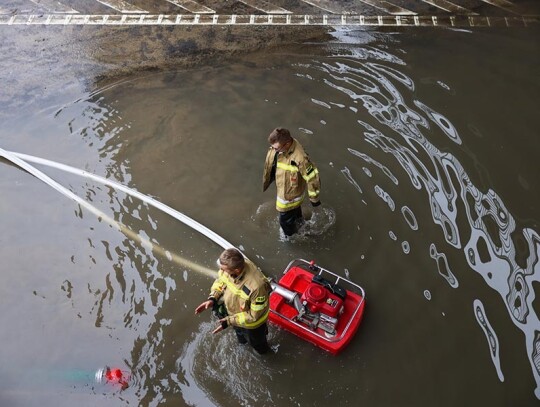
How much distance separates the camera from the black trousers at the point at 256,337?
593cm

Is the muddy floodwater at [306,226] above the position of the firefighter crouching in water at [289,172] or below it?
below

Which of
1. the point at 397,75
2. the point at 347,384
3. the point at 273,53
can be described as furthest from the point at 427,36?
the point at 347,384

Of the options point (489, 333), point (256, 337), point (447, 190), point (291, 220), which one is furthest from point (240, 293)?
point (447, 190)

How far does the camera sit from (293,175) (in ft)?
22.2

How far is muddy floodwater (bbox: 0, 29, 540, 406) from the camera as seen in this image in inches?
247

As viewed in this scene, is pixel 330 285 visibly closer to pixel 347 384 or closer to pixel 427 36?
pixel 347 384

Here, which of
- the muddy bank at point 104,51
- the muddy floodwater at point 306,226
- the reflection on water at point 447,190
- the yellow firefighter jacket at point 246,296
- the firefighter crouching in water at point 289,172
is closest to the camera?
the yellow firefighter jacket at point 246,296

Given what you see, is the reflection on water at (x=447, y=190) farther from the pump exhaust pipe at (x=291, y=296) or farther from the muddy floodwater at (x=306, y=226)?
the pump exhaust pipe at (x=291, y=296)

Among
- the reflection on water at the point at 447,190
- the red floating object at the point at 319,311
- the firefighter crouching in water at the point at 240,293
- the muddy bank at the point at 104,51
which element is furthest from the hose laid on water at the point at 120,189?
the reflection on water at the point at 447,190

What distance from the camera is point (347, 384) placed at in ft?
20.2

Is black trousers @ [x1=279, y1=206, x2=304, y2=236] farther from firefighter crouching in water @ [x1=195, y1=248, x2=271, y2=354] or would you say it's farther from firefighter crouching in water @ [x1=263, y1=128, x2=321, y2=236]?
firefighter crouching in water @ [x1=195, y1=248, x2=271, y2=354]

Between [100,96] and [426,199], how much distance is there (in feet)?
19.3

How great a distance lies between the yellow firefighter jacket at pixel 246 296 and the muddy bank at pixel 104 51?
6026 mm

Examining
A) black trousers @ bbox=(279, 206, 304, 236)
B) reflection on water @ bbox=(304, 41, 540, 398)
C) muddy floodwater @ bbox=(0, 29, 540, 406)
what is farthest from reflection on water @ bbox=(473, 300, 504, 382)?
black trousers @ bbox=(279, 206, 304, 236)
